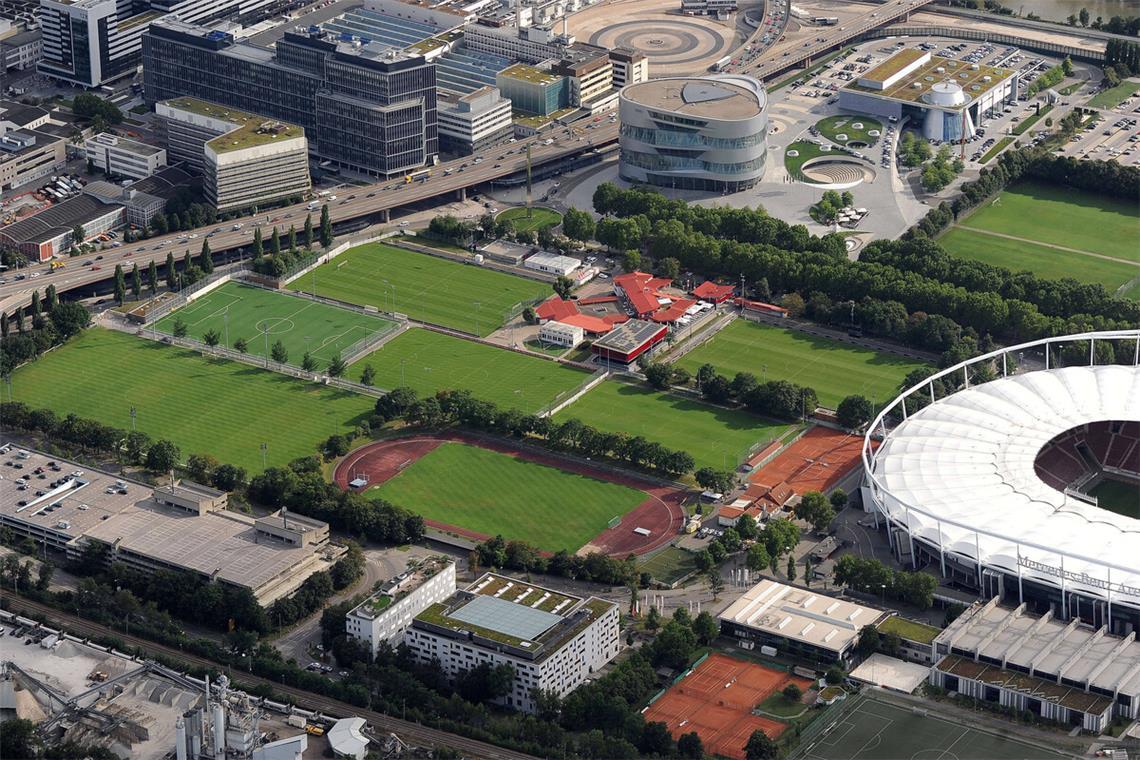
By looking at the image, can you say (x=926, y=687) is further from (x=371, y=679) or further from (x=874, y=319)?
(x=874, y=319)

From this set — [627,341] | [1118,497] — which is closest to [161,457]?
[627,341]

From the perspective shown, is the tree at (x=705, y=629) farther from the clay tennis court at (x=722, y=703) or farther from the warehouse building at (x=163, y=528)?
the warehouse building at (x=163, y=528)

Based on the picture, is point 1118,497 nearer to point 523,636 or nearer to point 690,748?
point 690,748

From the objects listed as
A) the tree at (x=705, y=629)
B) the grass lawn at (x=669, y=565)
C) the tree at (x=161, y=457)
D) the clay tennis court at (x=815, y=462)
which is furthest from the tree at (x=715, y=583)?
the tree at (x=161, y=457)

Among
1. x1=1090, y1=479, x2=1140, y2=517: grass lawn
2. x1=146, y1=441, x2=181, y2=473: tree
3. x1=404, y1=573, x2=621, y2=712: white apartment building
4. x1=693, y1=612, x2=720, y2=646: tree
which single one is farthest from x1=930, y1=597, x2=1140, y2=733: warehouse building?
x1=146, y1=441, x2=181, y2=473: tree

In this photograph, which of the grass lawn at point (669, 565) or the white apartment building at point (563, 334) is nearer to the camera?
the grass lawn at point (669, 565)

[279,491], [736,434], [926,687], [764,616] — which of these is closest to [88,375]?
[279,491]

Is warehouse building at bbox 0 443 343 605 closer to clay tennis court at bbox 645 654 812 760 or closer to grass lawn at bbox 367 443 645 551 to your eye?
grass lawn at bbox 367 443 645 551
